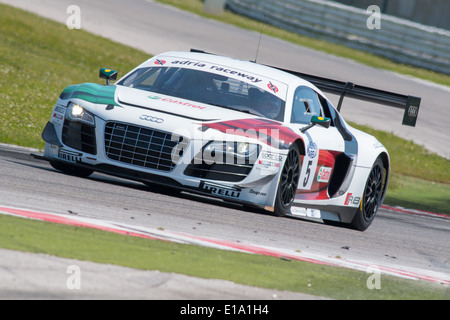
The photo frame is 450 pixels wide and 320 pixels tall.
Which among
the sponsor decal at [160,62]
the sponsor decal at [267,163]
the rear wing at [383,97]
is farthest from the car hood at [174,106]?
the rear wing at [383,97]

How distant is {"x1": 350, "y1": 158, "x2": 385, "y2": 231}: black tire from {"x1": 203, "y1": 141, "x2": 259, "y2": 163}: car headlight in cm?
232

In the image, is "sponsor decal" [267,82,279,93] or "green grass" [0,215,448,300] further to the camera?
"sponsor decal" [267,82,279,93]

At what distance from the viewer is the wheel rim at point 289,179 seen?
767 cm

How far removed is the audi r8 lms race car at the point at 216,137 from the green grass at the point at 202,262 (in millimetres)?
1734

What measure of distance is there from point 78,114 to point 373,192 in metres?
3.58

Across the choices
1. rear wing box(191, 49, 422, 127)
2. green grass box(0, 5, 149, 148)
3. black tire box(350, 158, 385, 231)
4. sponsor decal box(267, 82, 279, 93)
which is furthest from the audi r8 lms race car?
green grass box(0, 5, 149, 148)

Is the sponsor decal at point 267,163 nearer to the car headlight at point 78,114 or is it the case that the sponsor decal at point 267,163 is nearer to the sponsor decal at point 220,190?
the sponsor decal at point 220,190

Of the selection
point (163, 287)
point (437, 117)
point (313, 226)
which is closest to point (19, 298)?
point (163, 287)

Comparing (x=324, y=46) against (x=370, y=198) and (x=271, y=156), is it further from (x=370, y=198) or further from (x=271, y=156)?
(x=271, y=156)

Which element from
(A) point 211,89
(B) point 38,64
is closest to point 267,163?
(A) point 211,89

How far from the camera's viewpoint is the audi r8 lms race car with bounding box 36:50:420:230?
24.0ft

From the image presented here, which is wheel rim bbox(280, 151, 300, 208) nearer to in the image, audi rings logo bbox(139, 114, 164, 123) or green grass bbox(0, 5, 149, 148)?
audi rings logo bbox(139, 114, 164, 123)

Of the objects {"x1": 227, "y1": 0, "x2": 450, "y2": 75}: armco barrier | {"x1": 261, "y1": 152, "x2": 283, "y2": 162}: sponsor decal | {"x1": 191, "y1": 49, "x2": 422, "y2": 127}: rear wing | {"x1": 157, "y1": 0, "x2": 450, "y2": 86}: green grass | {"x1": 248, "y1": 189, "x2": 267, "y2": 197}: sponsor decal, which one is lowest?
{"x1": 248, "y1": 189, "x2": 267, "y2": 197}: sponsor decal
